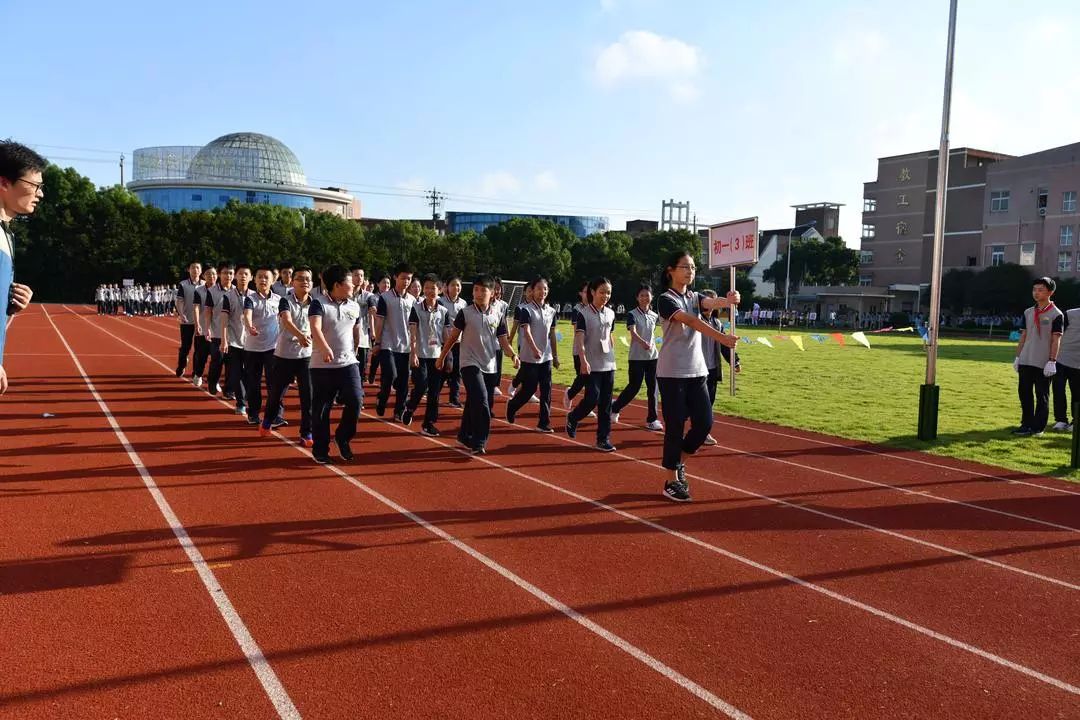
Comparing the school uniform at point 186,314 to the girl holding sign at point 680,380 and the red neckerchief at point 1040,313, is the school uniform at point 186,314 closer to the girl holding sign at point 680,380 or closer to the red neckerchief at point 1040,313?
the girl holding sign at point 680,380

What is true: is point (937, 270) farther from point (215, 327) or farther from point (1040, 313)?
point (215, 327)

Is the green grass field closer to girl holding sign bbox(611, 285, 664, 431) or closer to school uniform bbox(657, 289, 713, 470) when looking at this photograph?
girl holding sign bbox(611, 285, 664, 431)

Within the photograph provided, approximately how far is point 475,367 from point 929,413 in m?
5.54

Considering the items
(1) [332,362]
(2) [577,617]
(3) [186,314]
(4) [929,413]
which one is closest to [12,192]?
(2) [577,617]

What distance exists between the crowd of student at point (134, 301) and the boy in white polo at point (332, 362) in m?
43.7

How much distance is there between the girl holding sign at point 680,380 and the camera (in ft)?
22.6

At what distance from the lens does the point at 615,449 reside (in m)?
9.52

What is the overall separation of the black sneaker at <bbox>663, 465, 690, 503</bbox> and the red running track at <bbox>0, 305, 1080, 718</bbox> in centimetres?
12

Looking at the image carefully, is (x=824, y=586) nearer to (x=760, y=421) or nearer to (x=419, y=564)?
(x=419, y=564)

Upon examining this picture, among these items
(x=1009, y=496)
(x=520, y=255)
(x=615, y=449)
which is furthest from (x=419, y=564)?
(x=520, y=255)

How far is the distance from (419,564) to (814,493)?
12.6 feet

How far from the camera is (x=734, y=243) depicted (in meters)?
13.1

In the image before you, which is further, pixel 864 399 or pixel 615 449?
pixel 864 399

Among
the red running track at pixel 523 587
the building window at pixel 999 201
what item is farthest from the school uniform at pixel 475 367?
the building window at pixel 999 201
